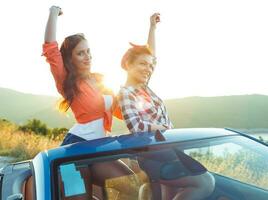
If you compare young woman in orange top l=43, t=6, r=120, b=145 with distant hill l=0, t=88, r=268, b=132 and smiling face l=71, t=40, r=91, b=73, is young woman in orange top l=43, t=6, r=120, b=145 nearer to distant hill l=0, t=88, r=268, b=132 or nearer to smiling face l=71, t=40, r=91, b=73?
smiling face l=71, t=40, r=91, b=73

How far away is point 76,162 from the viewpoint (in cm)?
299

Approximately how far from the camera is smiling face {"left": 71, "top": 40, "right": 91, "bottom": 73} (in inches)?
165

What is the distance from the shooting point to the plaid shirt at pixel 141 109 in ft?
12.7

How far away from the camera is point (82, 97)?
4.07 m

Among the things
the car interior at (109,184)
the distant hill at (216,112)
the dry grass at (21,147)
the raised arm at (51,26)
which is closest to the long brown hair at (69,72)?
the raised arm at (51,26)

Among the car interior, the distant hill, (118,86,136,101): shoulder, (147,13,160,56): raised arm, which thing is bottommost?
the distant hill

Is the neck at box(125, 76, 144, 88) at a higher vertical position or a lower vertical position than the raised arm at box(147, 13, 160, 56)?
lower

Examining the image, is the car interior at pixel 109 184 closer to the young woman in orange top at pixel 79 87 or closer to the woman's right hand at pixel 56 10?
the young woman in orange top at pixel 79 87

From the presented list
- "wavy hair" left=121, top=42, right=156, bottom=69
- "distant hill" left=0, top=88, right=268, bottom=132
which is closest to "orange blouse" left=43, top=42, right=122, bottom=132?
"wavy hair" left=121, top=42, right=156, bottom=69

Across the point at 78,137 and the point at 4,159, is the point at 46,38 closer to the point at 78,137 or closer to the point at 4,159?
the point at 78,137

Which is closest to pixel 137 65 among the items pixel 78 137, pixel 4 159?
pixel 78 137

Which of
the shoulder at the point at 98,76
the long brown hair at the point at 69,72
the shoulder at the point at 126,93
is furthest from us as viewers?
the shoulder at the point at 98,76

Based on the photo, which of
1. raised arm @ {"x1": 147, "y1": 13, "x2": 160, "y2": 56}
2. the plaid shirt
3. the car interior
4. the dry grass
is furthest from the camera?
the dry grass

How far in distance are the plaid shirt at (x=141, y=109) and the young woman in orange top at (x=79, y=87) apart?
203 millimetres
